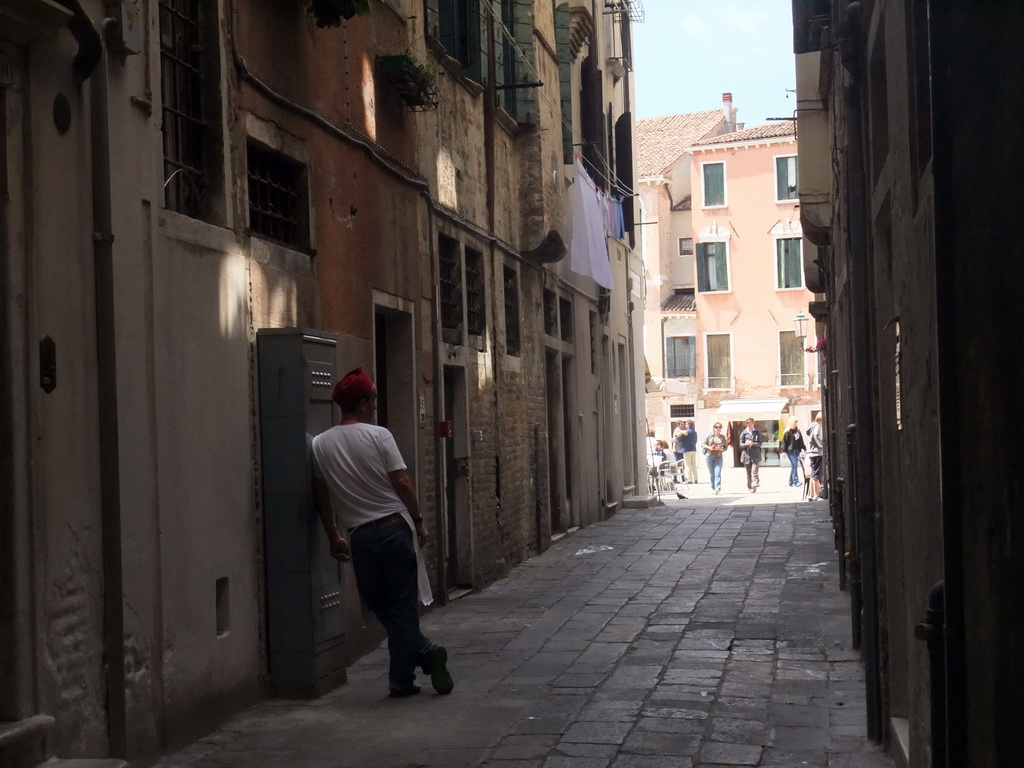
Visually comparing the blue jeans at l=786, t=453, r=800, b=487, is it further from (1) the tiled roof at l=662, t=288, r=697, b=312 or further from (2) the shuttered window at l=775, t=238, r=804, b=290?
(1) the tiled roof at l=662, t=288, r=697, b=312

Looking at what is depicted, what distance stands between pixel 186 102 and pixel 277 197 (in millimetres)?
1197

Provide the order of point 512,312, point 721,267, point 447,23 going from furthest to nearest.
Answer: point 721,267
point 512,312
point 447,23

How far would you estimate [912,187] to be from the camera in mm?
4320

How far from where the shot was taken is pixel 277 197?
27.8ft

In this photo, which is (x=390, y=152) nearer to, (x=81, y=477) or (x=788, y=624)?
(x=788, y=624)

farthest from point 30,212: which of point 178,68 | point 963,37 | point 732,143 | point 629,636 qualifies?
point 732,143

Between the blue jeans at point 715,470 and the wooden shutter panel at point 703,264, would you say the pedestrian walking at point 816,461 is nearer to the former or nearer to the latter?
the blue jeans at point 715,470

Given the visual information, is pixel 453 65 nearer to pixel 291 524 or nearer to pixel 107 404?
pixel 291 524

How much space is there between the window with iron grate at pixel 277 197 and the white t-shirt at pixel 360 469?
4.29ft

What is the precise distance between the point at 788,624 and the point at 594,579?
335 cm

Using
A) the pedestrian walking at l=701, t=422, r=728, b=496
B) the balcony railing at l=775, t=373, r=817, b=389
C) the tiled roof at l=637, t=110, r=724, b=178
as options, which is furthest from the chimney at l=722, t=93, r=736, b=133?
the pedestrian walking at l=701, t=422, r=728, b=496

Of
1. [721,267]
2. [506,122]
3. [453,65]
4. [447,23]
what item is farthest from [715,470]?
[721,267]

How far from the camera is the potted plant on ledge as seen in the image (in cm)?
1061

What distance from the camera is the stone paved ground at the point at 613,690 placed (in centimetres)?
618
